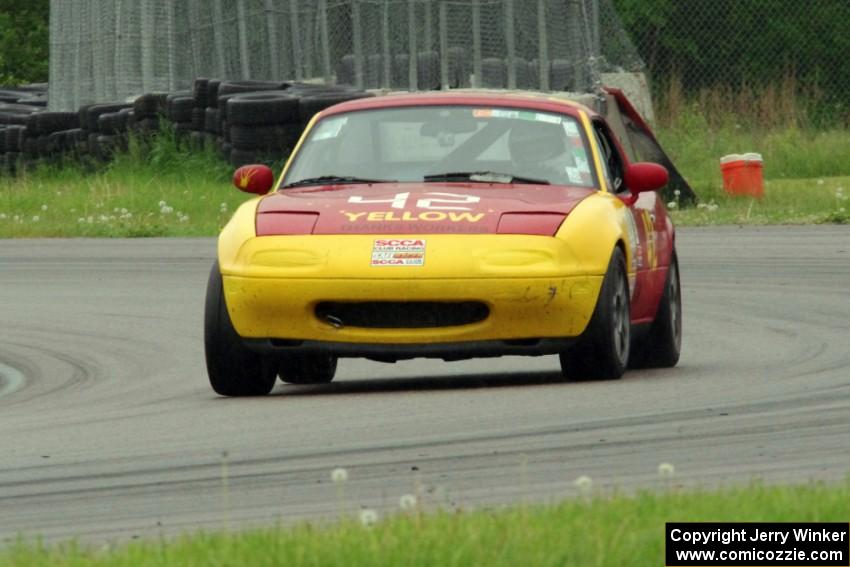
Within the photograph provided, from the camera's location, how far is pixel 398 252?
8500 millimetres

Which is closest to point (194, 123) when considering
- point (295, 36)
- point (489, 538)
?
point (295, 36)

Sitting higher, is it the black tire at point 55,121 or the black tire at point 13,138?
the black tire at point 55,121

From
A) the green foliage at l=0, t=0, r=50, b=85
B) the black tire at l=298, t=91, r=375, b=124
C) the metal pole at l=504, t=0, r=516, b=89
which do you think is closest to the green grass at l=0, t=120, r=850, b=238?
the black tire at l=298, t=91, r=375, b=124

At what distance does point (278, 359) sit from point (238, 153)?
1519 cm

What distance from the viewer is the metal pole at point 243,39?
2812 cm

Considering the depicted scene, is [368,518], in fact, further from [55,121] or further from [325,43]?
[55,121]

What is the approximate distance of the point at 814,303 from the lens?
12922mm

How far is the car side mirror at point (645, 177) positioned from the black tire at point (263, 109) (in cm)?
1319

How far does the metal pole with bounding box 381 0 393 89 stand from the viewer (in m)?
24.9

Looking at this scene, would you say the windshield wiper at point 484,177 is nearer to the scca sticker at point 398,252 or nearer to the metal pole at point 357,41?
the scca sticker at point 398,252

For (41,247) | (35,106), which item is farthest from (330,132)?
(35,106)

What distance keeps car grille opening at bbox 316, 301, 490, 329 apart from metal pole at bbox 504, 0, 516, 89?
1497cm

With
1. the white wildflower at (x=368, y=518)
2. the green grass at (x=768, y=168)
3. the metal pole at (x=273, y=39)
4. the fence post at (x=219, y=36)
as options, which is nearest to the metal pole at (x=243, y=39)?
the metal pole at (x=273, y=39)

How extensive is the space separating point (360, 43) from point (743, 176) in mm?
5278
